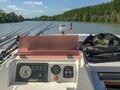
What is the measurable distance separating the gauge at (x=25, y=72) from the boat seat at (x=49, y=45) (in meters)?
0.14

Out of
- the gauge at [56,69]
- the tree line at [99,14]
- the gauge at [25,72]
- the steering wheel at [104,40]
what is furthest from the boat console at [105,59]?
the tree line at [99,14]

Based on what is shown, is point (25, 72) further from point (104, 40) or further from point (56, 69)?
point (104, 40)

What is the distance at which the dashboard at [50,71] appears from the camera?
7.48 feet

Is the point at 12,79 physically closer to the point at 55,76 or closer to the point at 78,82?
the point at 55,76

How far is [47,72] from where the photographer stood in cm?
228

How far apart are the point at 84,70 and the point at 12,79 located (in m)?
0.55

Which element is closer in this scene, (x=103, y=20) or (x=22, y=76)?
(x=22, y=76)

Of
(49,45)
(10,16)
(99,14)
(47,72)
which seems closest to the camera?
(47,72)

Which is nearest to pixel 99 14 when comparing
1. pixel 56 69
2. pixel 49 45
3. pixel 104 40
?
pixel 104 40

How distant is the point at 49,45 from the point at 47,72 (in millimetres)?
275

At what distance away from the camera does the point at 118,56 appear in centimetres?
405

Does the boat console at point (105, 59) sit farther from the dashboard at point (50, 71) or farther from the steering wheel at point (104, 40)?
the dashboard at point (50, 71)

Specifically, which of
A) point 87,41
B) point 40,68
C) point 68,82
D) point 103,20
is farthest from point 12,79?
point 103,20

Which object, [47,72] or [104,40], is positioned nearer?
[47,72]
